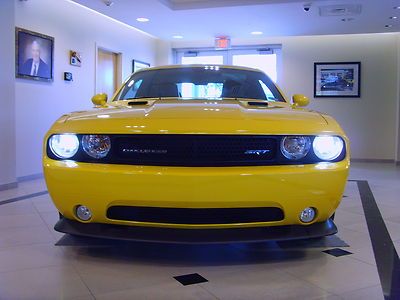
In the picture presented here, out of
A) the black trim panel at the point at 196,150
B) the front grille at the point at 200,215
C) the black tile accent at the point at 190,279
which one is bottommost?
the black tile accent at the point at 190,279

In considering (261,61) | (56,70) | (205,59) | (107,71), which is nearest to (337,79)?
(261,61)

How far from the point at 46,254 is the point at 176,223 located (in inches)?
32.0

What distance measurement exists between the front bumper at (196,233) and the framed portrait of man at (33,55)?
3.58m

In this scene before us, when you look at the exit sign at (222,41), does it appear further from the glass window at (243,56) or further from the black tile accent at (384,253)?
the black tile accent at (384,253)

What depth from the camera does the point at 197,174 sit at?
1.67 m

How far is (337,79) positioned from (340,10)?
237 centimetres

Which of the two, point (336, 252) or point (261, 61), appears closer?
point (336, 252)

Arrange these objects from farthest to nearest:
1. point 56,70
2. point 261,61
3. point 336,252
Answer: point 261,61, point 56,70, point 336,252

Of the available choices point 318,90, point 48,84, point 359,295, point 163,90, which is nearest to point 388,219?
point 359,295

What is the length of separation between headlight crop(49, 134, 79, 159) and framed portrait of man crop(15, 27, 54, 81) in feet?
11.1

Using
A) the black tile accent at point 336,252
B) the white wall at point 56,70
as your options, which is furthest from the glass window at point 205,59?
the black tile accent at point 336,252

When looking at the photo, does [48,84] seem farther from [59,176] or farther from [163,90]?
[59,176]

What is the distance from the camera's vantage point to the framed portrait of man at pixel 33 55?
4.85m

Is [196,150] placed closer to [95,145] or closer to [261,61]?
[95,145]
